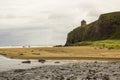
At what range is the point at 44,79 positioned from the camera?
120ft

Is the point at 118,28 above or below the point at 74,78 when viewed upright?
above

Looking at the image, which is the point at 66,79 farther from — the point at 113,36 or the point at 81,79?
the point at 113,36

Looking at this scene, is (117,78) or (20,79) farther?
(20,79)

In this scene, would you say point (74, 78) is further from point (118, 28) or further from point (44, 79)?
point (118, 28)

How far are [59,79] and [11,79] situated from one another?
633 centimetres

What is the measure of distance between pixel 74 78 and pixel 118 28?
168134 millimetres

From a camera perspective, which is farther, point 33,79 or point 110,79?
point 33,79

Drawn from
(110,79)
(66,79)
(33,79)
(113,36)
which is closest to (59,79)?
(66,79)

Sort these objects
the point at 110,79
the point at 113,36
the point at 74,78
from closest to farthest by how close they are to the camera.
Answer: the point at 110,79, the point at 74,78, the point at 113,36

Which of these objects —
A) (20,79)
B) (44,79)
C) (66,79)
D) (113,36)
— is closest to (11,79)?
(20,79)

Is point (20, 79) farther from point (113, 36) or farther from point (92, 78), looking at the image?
point (113, 36)

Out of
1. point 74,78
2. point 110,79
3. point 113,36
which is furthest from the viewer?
point 113,36

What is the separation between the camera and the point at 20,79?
37500 mm

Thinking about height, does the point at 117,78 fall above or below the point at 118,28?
below
